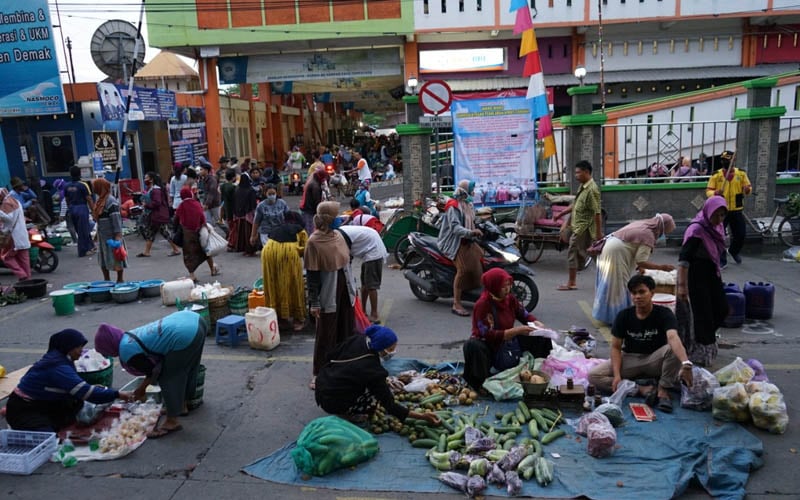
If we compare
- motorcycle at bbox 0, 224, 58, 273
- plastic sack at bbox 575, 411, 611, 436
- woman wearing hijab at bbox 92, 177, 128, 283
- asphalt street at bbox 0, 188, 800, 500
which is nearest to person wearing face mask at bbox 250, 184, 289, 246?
asphalt street at bbox 0, 188, 800, 500

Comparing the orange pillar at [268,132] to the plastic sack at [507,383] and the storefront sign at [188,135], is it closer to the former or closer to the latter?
the storefront sign at [188,135]

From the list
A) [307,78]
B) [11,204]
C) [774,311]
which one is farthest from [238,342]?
[307,78]

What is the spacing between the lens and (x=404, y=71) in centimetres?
2672

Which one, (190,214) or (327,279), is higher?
(190,214)

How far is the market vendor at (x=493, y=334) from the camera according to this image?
6062 mm

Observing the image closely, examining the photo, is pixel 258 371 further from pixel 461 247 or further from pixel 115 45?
pixel 115 45

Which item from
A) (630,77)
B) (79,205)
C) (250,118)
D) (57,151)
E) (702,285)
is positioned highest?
(630,77)

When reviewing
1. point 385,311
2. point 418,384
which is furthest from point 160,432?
point 385,311

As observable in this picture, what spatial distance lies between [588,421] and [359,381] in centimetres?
184

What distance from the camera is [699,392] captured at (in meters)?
5.63

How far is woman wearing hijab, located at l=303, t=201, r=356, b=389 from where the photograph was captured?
636cm

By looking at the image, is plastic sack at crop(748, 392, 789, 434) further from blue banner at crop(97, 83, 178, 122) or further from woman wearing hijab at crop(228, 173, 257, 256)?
blue banner at crop(97, 83, 178, 122)

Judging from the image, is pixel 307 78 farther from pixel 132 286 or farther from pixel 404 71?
pixel 132 286

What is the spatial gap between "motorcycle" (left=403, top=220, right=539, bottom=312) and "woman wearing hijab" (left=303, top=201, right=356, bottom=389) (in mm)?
2717
